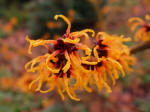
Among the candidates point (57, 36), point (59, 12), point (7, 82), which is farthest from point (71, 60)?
point (59, 12)

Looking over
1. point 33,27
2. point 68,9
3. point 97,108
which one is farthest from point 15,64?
point 97,108

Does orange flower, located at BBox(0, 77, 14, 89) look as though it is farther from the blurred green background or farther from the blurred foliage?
the blurred foliage

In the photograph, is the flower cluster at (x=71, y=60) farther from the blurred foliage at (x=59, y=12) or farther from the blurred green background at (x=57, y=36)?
the blurred foliage at (x=59, y=12)

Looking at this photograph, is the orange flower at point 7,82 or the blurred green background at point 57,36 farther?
the orange flower at point 7,82

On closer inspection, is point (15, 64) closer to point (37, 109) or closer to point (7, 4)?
point (37, 109)

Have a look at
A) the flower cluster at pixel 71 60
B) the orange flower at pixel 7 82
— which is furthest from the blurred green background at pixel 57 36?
the flower cluster at pixel 71 60

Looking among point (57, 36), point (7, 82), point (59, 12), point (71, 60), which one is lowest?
point (71, 60)

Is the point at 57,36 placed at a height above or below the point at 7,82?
above

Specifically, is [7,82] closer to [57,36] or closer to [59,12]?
[57,36]

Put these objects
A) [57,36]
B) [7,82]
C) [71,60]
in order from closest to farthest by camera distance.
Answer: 1. [71,60]
2. [7,82]
3. [57,36]
